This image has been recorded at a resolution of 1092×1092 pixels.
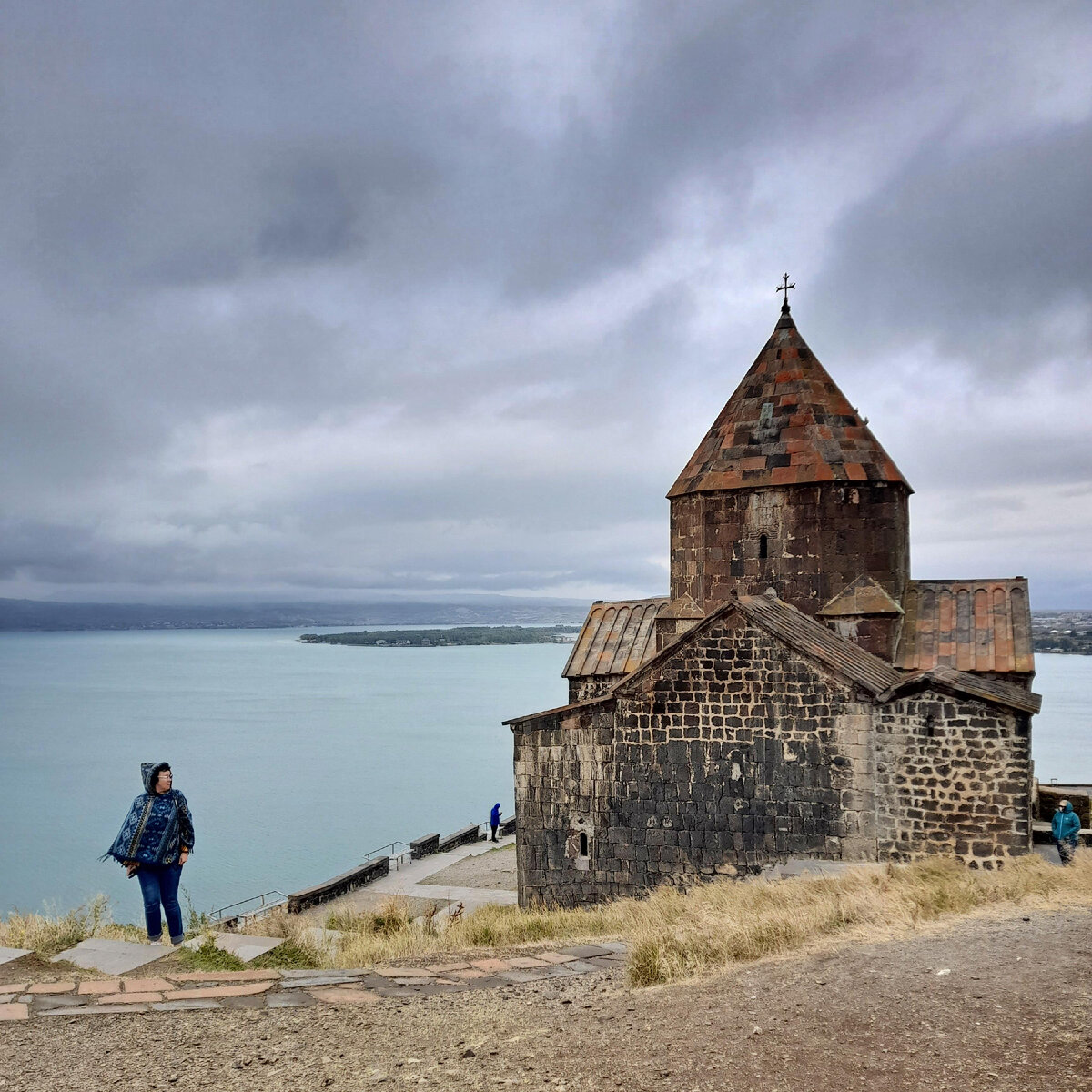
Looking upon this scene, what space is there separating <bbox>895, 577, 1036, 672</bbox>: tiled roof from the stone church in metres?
0.02

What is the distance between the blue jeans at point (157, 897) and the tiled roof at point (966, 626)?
8024 millimetres

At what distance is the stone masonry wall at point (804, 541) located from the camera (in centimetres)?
1059

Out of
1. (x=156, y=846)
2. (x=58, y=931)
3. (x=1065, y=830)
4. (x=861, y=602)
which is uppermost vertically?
(x=861, y=602)

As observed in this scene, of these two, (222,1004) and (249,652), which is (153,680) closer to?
(249,652)

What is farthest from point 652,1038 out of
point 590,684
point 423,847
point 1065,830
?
point 423,847

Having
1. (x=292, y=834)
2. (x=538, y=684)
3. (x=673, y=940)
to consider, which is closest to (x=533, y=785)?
(x=673, y=940)

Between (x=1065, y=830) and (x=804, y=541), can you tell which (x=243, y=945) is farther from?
(x=804, y=541)

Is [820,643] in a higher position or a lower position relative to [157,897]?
higher

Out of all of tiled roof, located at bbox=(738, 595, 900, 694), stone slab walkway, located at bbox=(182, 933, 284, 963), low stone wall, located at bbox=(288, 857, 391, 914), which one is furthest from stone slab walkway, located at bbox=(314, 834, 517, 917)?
stone slab walkway, located at bbox=(182, 933, 284, 963)

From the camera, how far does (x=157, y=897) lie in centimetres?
539

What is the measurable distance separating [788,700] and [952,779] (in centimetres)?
156

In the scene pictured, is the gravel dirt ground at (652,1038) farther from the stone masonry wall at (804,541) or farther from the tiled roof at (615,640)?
the tiled roof at (615,640)

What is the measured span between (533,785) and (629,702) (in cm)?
142

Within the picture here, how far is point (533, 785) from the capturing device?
9.59 meters
